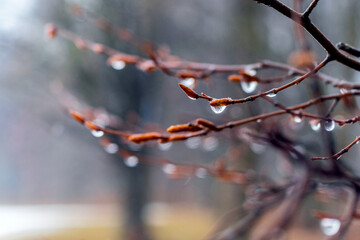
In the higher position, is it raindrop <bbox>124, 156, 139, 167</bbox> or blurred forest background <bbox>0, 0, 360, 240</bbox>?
blurred forest background <bbox>0, 0, 360, 240</bbox>

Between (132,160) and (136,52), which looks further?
(136,52)

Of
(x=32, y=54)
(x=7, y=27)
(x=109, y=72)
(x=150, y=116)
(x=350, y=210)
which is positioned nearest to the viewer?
(x=350, y=210)

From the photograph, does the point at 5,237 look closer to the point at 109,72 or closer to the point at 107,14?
the point at 109,72

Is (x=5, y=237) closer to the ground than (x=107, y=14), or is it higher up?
closer to the ground

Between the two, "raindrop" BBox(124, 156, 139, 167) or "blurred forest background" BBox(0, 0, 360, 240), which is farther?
"blurred forest background" BBox(0, 0, 360, 240)

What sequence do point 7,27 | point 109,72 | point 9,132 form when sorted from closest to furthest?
point 7,27
point 109,72
point 9,132

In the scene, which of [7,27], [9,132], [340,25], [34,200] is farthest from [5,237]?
[34,200]

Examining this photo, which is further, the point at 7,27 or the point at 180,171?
the point at 7,27

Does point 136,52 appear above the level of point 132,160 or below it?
above

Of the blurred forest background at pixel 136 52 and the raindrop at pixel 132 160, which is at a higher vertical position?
the blurred forest background at pixel 136 52

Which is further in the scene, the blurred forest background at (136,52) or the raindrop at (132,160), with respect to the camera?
the blurred forest background at (136,52)

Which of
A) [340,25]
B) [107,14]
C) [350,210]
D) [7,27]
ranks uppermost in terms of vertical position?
[107,14]
